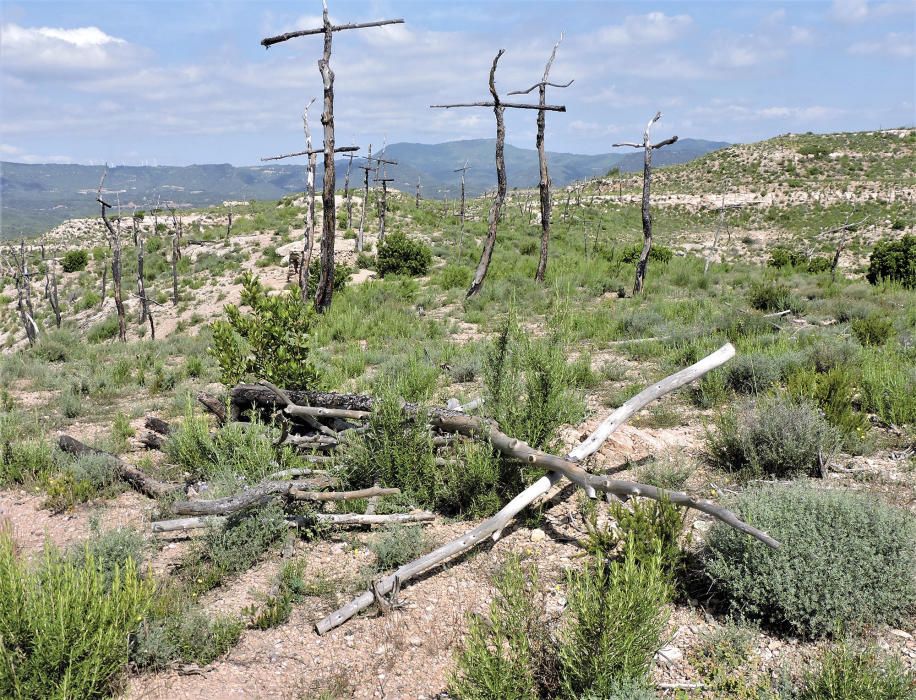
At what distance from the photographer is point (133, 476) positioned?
616 cm

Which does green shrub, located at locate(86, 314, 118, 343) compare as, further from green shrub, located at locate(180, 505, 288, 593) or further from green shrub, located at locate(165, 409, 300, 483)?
green shrub, located at locate(180, 505, 288, 593)

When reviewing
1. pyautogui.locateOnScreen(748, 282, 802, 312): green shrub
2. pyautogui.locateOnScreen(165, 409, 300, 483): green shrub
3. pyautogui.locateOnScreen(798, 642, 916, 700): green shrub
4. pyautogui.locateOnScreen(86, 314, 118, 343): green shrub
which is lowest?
pyautogui.locateOnScreen(86, 314, 118, 343): green shrub

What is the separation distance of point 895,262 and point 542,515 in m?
19.2

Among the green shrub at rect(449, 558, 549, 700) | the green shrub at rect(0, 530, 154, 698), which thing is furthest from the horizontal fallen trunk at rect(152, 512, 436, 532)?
the green shrub at rect(449, 558, 549, 700)

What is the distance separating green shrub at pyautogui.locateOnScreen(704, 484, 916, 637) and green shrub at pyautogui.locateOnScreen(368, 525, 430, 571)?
2.16m

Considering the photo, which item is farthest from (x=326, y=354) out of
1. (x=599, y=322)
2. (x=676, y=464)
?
(x=676, y=464)

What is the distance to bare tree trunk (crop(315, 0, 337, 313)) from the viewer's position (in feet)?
44.7

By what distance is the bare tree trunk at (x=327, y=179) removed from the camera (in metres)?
13.6

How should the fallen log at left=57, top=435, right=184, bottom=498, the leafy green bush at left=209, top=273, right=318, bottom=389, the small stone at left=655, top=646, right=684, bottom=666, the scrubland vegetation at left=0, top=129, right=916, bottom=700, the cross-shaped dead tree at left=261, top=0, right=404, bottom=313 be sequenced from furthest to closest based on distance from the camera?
1. the cross-shaped dead tree at left=261, top=0, right=404, bottom=313
2. the leafy green bush at left=209, top=273, right=318, bottom=389
3. the fallen log at left=57, top=435, right=184, bottom=498
4. the small stone at left=655, top=646, right=684, bottom=666
5. the scrubland vegetation at left=0, top=129, right=916, bottom=700

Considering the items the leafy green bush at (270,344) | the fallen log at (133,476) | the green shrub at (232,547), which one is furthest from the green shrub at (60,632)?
the leafy green bush at (270,344)

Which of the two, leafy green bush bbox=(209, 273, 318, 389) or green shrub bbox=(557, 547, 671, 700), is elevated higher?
leafy green bush bbox=(209, 273, 318, 389)

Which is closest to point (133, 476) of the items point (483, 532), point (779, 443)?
point (483, 532)

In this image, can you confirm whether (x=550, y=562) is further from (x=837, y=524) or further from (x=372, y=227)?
(x=372, y=227)

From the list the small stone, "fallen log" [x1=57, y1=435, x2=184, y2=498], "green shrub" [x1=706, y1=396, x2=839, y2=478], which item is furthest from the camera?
"fallen log" [x1=57, y1=435, x2=184, y2=498]
